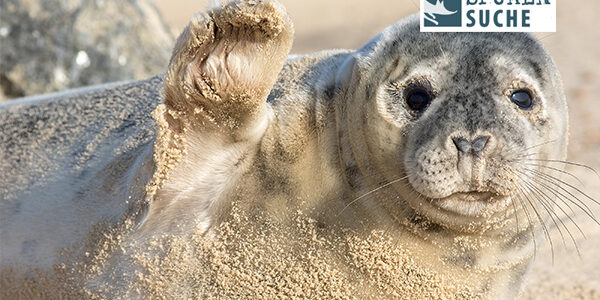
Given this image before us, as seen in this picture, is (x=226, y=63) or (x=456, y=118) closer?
(x=456, y=118)

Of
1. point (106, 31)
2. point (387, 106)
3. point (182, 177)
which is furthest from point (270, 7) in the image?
point (106, 31)

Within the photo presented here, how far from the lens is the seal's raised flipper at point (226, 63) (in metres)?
2.42

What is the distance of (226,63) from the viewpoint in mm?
2473

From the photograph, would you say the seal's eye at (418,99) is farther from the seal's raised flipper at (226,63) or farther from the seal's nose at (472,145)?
the seal's raised flipper at (226,63)

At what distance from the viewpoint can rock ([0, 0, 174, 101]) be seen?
17.8ft

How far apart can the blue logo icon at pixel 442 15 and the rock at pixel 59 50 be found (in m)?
3.19

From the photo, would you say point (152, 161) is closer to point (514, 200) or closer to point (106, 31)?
point (514, 200)

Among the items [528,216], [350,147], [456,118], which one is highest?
[456,118]

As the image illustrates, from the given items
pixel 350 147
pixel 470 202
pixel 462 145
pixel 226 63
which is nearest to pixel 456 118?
pixel 462 145

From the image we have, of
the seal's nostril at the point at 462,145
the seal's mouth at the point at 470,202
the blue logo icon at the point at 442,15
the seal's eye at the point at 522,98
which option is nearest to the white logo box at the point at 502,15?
the blue logo icon at the point at 442,15

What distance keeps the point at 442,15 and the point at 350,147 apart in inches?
17.8

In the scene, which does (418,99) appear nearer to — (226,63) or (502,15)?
(502,15)

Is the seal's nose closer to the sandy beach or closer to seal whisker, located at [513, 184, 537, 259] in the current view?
seal whisker, located at [513, 184, 537, 259]

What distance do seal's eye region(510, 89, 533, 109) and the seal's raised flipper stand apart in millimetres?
629
